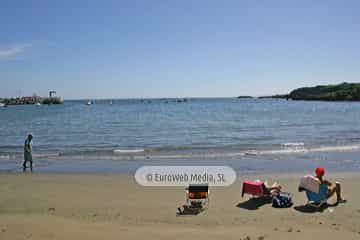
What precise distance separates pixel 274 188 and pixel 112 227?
453cm

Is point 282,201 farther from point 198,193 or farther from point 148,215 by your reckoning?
point 148,215

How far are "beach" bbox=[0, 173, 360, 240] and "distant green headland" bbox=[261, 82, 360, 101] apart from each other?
4910 inches

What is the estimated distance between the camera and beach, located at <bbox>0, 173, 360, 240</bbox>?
298 inches

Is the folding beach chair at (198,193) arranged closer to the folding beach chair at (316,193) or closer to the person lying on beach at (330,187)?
the folding beach chair at (316,193)

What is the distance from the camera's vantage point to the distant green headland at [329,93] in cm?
12651

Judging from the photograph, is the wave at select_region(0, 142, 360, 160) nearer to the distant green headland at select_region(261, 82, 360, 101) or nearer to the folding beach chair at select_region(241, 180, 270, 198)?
the folding beach chair at select_region(241, 180, 270, 198)

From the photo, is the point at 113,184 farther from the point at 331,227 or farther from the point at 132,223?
the point at 331,227

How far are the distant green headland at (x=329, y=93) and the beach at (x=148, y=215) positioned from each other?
12471 centimetres

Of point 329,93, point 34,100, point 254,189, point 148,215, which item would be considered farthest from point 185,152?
point 34,100

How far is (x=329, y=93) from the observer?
14275 centimetres

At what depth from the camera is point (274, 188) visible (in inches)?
404

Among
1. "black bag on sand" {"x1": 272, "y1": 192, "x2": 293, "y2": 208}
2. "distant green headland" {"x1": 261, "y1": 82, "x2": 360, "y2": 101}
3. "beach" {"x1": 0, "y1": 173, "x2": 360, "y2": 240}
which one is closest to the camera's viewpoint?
"beach" {"x1": 0, "y1": 173, "x2": 360, "y2": 240}

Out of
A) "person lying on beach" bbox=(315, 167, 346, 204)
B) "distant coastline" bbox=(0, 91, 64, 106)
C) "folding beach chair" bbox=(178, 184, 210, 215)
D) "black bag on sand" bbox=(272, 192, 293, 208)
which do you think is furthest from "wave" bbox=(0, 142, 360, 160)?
"distant coastline" bbox=(0, 91, 64, 106)

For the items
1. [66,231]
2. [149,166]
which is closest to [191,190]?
[66,231]
